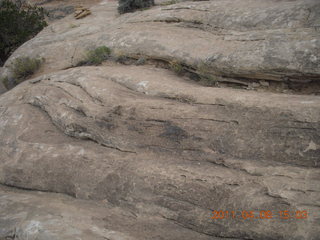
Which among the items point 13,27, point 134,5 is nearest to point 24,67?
point 134,5

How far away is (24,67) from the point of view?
949cm

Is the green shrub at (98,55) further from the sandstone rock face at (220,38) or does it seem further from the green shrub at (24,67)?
the green shrub at (24,67)

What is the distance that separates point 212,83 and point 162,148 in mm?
2302

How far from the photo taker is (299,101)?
4.59 m

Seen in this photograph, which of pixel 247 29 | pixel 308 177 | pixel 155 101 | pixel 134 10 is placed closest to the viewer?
pixel 308 177

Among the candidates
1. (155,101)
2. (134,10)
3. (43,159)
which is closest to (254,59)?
(155,101)

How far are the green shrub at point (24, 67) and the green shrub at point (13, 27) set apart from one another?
6.79 metres

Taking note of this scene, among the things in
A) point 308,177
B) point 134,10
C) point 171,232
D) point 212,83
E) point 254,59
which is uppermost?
point 134,10

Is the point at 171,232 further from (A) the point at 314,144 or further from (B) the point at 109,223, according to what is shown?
(A) the point at 314,144

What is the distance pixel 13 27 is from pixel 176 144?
558 inches

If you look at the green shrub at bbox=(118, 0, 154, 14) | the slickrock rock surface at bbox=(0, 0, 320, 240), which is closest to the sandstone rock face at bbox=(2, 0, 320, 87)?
the slickrock rock surface at bbox=(0, 0, 320, 240)

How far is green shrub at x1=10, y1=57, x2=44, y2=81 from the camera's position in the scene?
31.1ft
